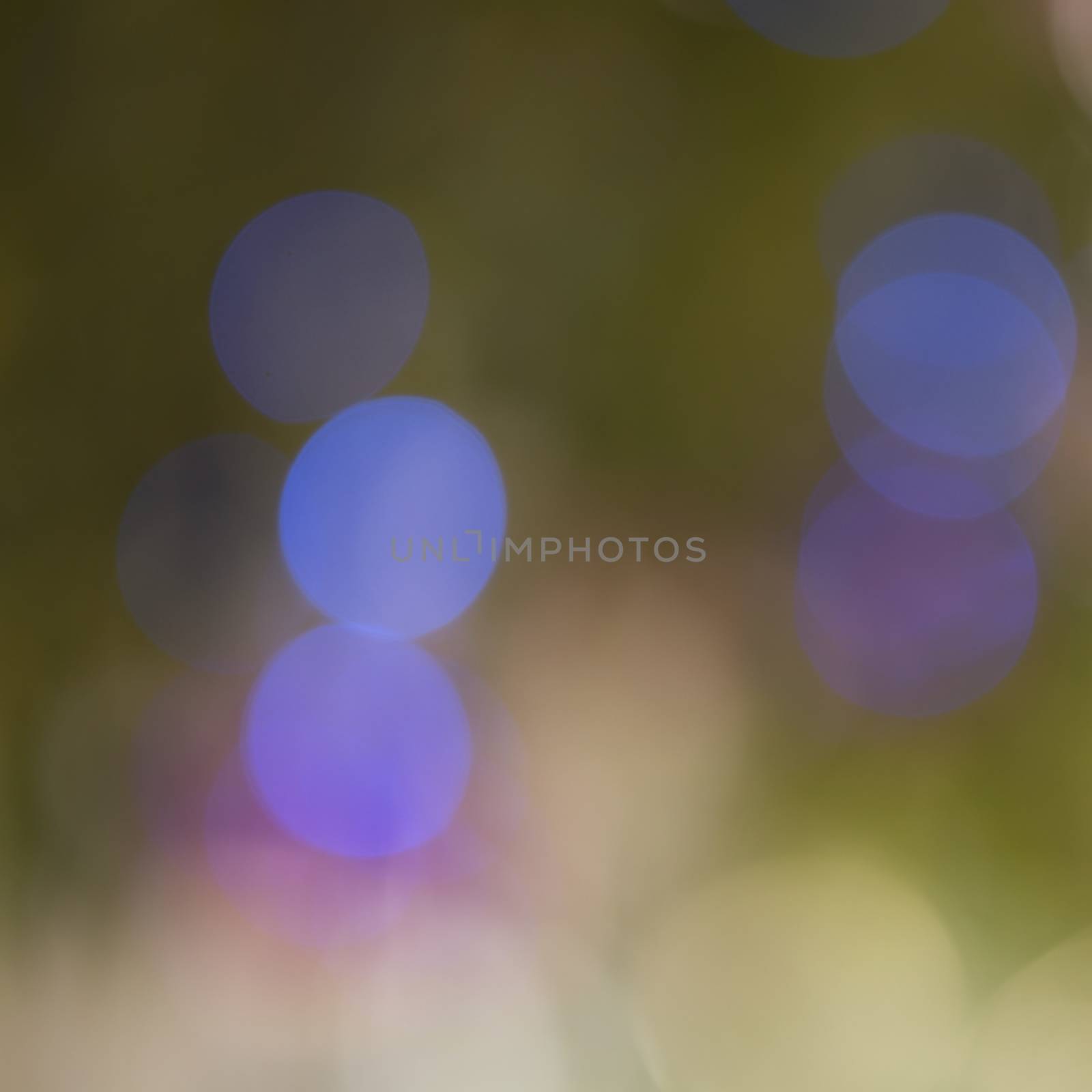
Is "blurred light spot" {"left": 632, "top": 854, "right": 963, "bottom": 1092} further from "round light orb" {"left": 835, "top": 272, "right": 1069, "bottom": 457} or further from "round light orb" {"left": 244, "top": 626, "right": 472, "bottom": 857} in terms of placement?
"round light orb" {"left": 835, "top": 272, "right": 1069, "bottom": 457}

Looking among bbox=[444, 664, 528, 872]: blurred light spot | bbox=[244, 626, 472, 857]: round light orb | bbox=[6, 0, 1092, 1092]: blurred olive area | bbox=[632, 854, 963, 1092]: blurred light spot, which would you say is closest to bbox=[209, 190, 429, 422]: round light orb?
bbox=[6, 0, 1092, 1092]: blurred olive area

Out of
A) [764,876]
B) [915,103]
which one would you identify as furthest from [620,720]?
[915,103]

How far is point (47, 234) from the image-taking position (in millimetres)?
892

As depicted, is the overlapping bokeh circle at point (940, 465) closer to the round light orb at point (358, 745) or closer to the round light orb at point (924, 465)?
the round light orb at point (924, 465)

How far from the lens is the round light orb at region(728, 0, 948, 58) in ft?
2.70

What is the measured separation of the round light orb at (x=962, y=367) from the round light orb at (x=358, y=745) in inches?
20.5

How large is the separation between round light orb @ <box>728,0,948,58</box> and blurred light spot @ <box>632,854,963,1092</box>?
78cm

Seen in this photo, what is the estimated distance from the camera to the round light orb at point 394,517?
0.84 meters

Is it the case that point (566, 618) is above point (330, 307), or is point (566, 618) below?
below

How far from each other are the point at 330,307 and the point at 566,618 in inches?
15.4

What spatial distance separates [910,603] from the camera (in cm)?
81

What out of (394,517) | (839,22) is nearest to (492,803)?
(394,517)

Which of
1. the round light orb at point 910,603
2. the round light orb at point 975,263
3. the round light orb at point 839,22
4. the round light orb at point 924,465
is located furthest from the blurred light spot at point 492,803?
the round light orb at point 839,22

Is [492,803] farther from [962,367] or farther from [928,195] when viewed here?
[928,195]
